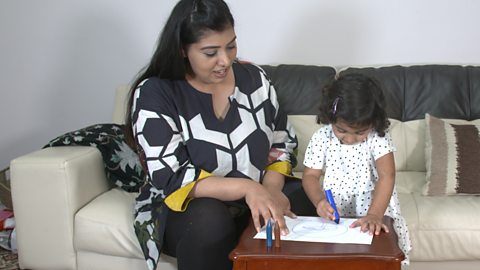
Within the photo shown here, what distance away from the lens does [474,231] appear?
1.96 meters

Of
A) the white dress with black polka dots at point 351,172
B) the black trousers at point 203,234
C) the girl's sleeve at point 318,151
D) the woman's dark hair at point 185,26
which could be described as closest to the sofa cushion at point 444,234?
the white dress with black polka dots at point 351,172

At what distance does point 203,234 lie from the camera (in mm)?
1607

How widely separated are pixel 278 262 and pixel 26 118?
2.08m

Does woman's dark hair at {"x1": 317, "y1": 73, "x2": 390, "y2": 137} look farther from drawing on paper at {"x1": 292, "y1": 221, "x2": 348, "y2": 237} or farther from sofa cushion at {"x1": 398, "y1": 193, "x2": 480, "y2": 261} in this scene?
sofa cushion at {"x1": 398, "y1": 193, "x2": 480, "y2": 261}

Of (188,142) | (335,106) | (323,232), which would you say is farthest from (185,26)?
(323,232)

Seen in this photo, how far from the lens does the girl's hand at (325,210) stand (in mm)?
1631

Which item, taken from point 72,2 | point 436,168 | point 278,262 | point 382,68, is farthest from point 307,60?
point 278,262

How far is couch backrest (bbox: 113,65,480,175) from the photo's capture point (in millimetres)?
2414

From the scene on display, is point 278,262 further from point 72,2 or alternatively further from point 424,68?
point 72,2

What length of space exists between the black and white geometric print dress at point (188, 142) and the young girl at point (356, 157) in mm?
165

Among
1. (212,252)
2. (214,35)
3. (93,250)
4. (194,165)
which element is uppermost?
(214,35)

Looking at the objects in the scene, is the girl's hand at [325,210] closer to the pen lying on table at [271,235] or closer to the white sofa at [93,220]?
the pen lying on table at [271,235]

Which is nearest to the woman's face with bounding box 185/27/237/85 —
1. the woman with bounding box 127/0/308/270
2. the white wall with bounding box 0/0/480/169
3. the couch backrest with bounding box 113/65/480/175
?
the woman with bounding box 127/0/308/270

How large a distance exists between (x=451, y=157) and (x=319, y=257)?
1.02m
